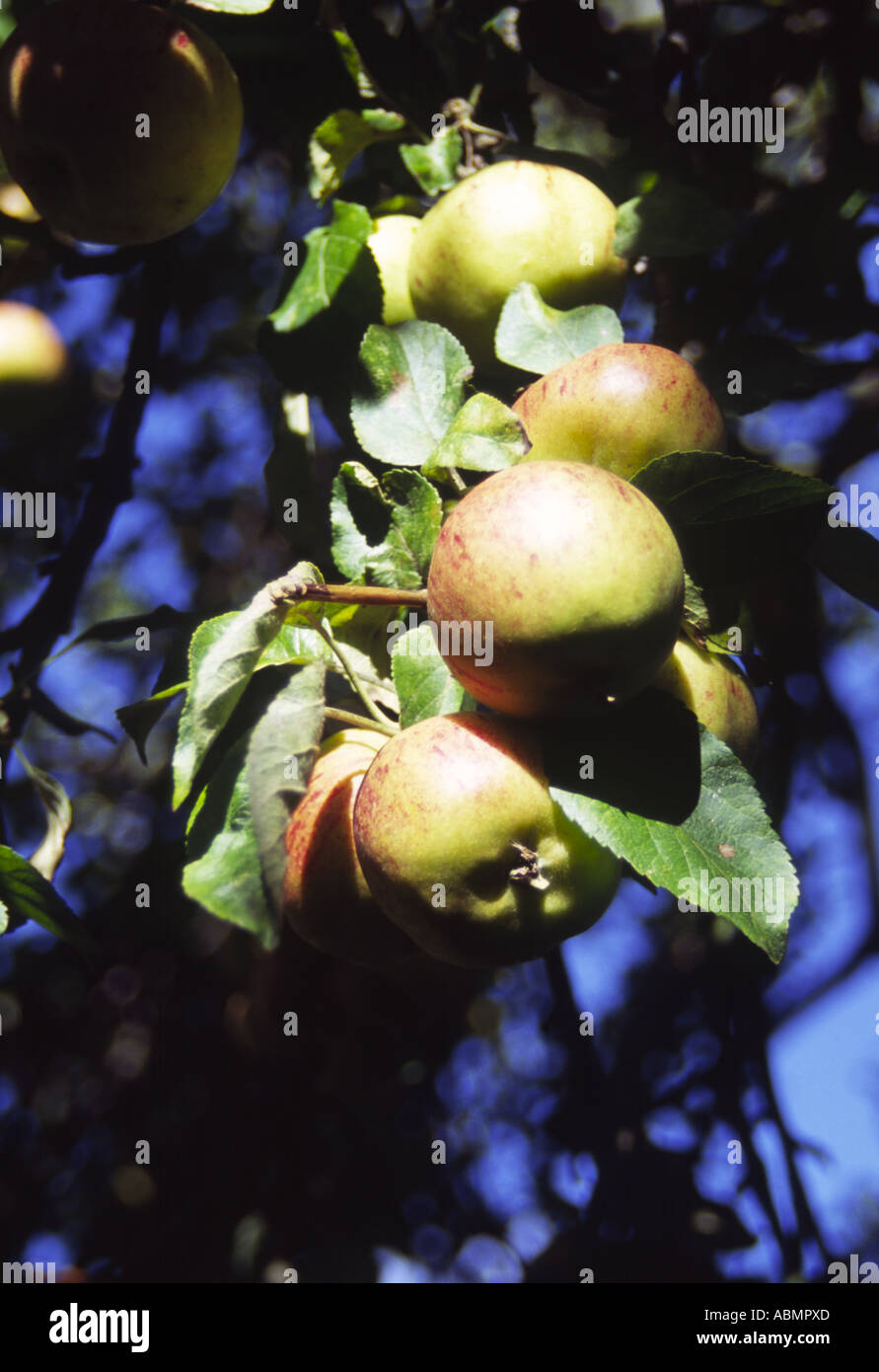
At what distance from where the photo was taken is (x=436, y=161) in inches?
48.5

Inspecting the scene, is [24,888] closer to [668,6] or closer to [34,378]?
[34,378]

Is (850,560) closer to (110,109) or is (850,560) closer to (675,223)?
(675,223)

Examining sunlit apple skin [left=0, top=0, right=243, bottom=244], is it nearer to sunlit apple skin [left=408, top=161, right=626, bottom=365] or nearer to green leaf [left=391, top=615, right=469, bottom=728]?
sunlit apple skin [left=408, top=161, right=626, bottom=365]

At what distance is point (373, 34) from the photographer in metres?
1.26

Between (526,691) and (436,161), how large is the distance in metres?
0.85

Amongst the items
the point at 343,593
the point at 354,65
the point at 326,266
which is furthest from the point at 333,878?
the point at 354,65

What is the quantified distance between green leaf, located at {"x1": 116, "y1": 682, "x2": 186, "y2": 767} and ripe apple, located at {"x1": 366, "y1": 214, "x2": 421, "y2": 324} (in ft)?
1.93

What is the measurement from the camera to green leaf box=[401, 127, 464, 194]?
1227 mm

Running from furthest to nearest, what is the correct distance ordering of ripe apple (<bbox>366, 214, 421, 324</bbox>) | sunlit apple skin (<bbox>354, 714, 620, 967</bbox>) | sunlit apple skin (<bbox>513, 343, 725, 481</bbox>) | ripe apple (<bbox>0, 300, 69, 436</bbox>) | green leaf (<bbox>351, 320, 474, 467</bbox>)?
ripe apple (<bbox>0, 300, 69, 436</bbox>) < ripe apple (<bbox>366, 214, 421, 324</bbox>) < green leaf (<bbox>351, 320, 474, 467</bbox>) < sunlit apple skin (<bbox>513, 343, 725, 481</bbox>) < sunlit apple skin (<bbox>354, 714, 620, 967</bbox>)

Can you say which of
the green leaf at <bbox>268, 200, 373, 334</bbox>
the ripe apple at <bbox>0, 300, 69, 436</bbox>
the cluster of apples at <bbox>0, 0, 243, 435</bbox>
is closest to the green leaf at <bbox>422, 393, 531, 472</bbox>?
the green leaf at <bbox>268, 200, 373, 334</bbox>

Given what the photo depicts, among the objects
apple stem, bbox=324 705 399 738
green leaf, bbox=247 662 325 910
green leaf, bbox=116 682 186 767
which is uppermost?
green leaf, bbox=116 682 186 767

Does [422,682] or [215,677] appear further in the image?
[422,682]

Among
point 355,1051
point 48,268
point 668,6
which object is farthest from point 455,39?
point 355,1051

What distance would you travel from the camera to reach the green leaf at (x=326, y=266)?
1.11m
